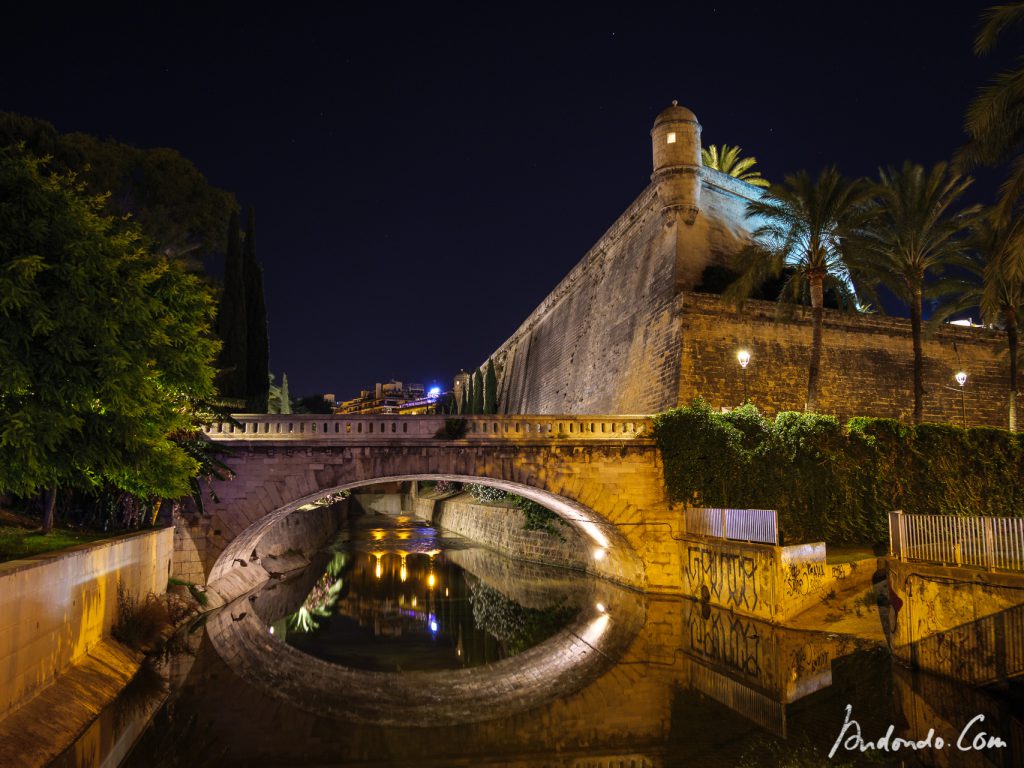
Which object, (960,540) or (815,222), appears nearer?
(960,540)

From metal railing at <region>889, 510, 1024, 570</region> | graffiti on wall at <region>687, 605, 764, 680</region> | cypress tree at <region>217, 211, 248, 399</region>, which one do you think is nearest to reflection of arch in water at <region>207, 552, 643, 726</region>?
graffiti on wall at <region>687, 605, 764, 680</region>

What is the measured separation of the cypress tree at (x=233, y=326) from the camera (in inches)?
1017

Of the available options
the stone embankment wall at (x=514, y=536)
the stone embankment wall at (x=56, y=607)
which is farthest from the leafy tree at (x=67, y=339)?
the stone embankment wall at (x=514, y=536)

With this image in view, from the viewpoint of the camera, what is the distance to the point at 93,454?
1116cm

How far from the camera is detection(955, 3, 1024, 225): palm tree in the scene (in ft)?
38.6

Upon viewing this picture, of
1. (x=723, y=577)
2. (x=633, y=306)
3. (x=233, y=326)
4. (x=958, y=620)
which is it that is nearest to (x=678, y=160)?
(x=633, y=306)

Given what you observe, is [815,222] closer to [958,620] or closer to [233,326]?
[958,620]

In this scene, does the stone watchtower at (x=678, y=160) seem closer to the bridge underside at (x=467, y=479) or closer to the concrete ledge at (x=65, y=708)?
the bridge underside at (x=467, y=479)

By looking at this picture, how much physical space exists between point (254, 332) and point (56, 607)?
18954mm

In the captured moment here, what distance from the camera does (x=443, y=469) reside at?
20391 mm

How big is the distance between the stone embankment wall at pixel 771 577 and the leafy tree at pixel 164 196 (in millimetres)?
21069

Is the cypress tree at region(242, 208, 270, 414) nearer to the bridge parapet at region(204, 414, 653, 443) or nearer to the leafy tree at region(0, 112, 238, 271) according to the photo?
the leafy tree at region(0, 112, 238, 271)

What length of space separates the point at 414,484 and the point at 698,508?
52689 mm

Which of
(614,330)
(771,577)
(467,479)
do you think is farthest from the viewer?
(614,330)
